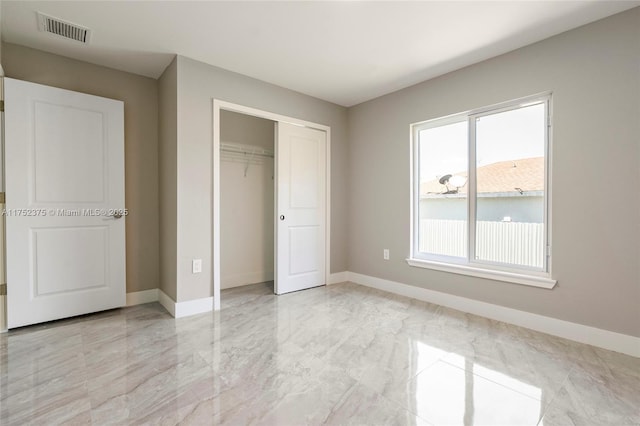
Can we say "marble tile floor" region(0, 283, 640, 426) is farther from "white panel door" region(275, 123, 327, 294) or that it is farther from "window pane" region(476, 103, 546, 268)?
"white panel door" region(275, 123, 327, 294)

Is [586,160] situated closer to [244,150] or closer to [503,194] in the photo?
[503,194]

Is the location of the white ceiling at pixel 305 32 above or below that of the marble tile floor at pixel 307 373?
above

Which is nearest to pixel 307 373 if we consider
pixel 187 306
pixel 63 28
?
pixel 187 306

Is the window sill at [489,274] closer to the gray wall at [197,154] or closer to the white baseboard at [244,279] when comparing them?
the white baseboard at [244,279]

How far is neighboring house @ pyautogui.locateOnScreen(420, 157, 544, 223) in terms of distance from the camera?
260 centimetres

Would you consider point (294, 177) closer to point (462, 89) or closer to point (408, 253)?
point (408, 253)

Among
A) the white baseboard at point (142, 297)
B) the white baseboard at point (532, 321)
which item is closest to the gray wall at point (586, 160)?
the white baseboard at point (532, 321)

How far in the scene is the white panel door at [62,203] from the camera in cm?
245

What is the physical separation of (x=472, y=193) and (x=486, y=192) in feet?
0.42

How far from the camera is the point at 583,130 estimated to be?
90.4 inches

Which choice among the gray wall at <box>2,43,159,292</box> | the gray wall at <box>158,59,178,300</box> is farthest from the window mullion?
the gray wall at <box>2,43,159,292</box>

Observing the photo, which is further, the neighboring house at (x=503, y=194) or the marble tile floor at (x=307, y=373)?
the neighboring house at (x=503, y=194)

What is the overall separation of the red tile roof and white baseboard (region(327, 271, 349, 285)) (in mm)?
1928

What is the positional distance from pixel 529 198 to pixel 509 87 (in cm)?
101
